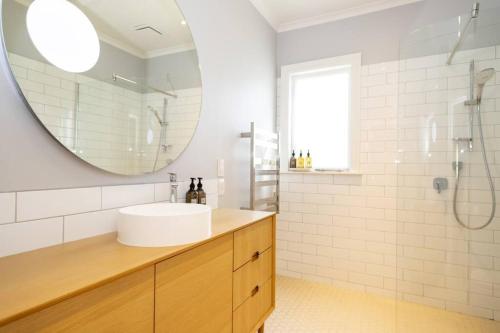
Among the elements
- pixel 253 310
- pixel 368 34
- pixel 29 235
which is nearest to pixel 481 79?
pixel 368 34

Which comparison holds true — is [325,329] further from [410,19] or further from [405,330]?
[410,19]

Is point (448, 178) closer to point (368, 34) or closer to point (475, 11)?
point (475, 11)

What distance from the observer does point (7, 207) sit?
84cm

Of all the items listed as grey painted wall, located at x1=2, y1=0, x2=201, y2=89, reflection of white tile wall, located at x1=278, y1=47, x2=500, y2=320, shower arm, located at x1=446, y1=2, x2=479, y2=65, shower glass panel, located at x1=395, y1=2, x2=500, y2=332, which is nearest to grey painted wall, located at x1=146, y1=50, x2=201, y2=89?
grey painted wall, located at x1=2, y1=0, x2=201, y2=89

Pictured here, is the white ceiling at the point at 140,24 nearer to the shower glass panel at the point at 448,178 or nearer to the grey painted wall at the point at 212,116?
the grey painted wall at the point at 212,116

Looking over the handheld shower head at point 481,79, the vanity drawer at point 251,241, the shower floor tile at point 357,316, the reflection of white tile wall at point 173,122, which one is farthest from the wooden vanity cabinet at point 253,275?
the handheld shower head at point 481,79

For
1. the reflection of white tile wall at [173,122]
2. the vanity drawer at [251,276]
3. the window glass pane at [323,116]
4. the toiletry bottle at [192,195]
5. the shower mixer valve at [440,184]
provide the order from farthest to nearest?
the window glass pane at [323,116], the shower mixer valve at [440,184], the toiletry bottle at [192,195], the reflection of white tile wall at [173,122], the vanity drawer at [251,276]

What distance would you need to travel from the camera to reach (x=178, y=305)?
92 centimetres

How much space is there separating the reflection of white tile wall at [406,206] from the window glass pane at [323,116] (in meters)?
0.18

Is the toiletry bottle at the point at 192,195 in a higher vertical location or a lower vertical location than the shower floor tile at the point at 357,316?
higher

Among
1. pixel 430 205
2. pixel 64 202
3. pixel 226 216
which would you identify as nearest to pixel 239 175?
pixel 226 216

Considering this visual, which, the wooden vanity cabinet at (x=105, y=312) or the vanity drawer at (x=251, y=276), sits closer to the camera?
the wooden vanity cabinet at (x=105, y=312)

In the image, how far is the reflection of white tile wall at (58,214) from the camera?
2.78 ft

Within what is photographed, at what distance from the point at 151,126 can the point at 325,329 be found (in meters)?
1.72
